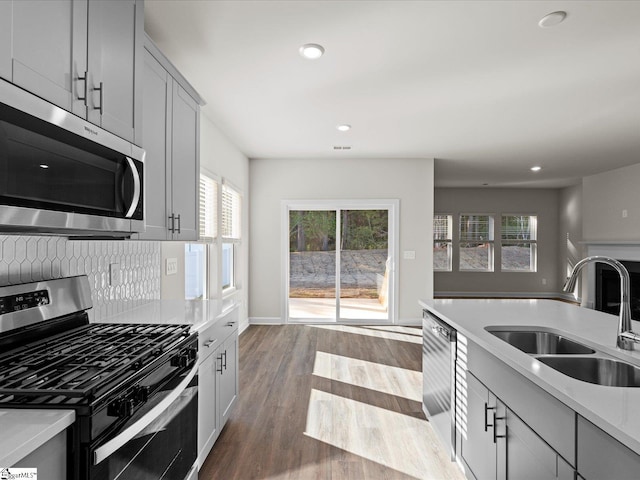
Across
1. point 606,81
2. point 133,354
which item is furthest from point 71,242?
point 606,81

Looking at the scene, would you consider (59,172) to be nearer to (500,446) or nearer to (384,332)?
(500,446)

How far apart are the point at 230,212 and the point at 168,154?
298 cm

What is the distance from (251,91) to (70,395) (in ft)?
9.56

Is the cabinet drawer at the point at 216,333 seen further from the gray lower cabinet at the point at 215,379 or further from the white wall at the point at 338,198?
the white wall at the point at 338,198

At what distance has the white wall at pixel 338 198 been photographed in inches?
241

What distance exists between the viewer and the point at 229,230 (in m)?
5.18

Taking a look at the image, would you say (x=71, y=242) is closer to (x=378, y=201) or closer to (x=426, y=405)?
(x=426, y=405)

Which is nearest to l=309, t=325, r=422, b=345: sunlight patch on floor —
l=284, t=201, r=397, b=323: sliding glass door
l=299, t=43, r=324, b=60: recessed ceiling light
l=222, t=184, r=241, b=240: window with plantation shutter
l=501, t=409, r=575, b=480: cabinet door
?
l=284, t=201, r=397, b=323: sliding glass door

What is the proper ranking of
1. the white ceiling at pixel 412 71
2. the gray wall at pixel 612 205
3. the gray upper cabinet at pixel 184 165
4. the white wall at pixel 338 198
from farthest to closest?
the gray wall at pixel 612 205, the white wall at pixel 338 198, the gray upper cabinet at pixel 184 165, the white ceiling at pixel 412 71

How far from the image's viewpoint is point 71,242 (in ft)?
6.40

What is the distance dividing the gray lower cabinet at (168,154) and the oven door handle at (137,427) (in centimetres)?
78

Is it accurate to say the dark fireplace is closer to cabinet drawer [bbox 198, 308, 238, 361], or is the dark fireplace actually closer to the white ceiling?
the white ceiling

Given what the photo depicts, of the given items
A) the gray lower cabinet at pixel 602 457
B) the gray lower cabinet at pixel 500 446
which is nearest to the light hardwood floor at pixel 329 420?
the gray lower cabinet at pixel 500 446

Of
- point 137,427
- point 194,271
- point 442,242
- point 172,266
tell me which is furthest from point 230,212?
point 442,242
